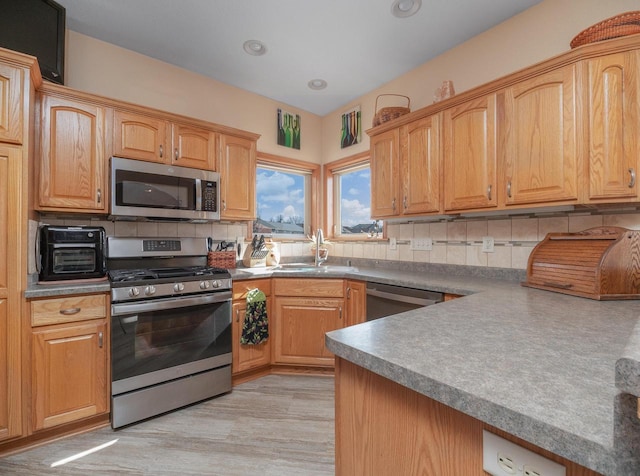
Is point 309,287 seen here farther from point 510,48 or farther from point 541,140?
point 510,48

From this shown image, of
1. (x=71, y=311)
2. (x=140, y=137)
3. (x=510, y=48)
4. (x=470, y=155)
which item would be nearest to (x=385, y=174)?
(x=470, y=155)

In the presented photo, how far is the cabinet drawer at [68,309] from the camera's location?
1.68m

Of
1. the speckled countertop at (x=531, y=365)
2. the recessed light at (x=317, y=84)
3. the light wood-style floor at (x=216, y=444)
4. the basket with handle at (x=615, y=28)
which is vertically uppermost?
the recessed light at (x=317, y=84)

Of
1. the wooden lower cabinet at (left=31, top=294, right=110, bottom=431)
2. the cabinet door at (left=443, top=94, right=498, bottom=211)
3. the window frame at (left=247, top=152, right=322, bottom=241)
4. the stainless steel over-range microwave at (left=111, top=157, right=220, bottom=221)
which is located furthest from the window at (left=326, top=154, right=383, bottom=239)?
the wooden lower cabinet at (left=31, top=294, right=110, bottom=431)

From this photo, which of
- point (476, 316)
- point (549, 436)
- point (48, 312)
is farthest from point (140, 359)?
point (549, 436)

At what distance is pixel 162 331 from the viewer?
2.03m

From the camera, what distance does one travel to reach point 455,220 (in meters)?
2.41

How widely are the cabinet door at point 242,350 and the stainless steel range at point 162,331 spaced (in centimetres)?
8

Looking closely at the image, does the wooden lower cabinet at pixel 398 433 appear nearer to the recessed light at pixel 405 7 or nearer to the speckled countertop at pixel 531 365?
the speckled countertop at pixel 531 365

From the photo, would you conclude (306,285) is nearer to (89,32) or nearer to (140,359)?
(140,359)

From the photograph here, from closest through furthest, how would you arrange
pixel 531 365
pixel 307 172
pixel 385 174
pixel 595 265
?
pixel 531 365
pixel 595 265
pixel 385 174
pixel 307 172

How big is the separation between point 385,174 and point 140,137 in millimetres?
1867

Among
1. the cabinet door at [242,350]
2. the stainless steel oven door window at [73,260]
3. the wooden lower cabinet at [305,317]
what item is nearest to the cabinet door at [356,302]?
the wooden lower cabinet at [305,317]

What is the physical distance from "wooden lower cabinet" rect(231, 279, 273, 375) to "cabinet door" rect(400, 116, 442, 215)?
134cm
